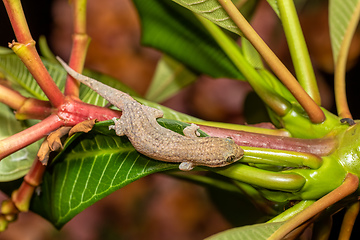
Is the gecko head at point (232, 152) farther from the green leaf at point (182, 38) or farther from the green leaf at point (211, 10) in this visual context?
the green leaf at point (182, 38)

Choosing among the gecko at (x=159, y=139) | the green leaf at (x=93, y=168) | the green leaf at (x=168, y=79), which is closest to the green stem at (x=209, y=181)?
the gecko at (x=159, y=139)

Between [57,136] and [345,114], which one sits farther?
[345,114]

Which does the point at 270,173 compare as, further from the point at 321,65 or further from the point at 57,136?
the point at 321,65

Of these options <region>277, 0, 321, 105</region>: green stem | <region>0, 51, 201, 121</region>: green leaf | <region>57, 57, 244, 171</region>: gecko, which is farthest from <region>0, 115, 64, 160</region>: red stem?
<region>277, 0, 321, 105</region>: green stem

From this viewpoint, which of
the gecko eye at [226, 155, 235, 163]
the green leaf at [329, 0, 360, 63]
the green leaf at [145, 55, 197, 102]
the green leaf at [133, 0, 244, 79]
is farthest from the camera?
the green leaf at [145, 55, 197, 102]

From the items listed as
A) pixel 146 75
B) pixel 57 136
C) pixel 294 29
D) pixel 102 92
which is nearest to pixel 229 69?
pixel 294 29

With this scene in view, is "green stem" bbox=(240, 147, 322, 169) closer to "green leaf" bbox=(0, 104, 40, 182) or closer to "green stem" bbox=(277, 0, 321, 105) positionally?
"green stem" bbox=(277, 0, 321, 105)

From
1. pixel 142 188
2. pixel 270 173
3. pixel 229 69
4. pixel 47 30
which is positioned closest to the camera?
pixel 270 173
